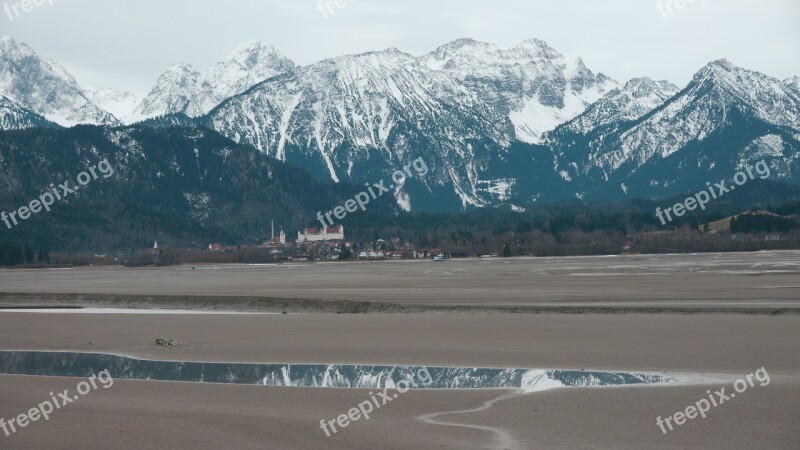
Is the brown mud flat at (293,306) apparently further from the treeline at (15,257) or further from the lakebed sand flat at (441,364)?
the treeline at (15,257)

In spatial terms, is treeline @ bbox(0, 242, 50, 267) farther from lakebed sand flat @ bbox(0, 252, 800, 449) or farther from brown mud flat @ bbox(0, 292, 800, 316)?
lakebed sand flat @ bbox(0, 252, 800, 449)

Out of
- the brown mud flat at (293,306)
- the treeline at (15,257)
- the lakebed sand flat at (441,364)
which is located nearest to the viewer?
the lakebed sand flat at (441,364)

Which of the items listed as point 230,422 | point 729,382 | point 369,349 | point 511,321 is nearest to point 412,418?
point 230,422

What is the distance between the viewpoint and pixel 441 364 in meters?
26.3

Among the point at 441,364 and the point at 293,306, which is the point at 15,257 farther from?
the point at 441,364

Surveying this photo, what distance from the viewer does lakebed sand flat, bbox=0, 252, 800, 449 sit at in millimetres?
17203

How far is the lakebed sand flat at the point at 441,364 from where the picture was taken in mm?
17203

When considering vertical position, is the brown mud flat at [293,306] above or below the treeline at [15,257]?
below

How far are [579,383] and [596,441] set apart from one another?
592cm

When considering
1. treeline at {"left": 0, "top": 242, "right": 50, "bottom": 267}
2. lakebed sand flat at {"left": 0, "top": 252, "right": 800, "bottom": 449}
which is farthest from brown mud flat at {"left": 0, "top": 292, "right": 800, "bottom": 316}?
treeline at {"left": 0, "top": 242, "right": 50, "bottom": 267}

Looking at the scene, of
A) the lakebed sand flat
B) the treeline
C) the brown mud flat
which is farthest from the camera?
the treeline

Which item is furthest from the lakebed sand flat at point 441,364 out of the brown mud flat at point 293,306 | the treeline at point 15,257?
the treeline at point 15,257

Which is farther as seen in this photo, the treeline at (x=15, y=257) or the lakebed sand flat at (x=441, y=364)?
the treeline at (x=15, y=257)

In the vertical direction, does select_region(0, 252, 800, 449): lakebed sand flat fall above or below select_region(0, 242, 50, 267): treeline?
below
